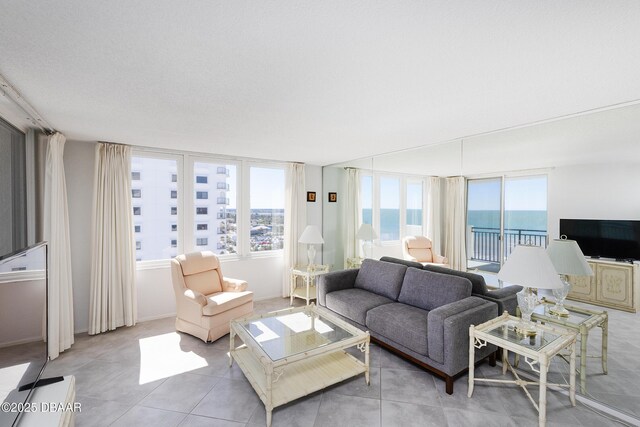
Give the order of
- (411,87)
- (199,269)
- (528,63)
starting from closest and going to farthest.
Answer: (528,63) → (411,87) → (199,269)

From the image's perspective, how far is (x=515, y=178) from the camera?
9.68ft

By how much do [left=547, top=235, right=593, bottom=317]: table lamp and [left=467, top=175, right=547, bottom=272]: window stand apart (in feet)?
0.88

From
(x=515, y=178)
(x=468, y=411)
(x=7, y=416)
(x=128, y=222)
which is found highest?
(x=515, y=178)

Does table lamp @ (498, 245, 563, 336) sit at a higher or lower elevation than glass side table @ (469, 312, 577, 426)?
higher

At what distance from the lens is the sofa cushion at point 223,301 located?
3.21 m

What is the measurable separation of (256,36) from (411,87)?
111cm

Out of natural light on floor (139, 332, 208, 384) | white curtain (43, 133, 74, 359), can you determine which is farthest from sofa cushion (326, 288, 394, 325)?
white curtain (43, 133, 74, 359)

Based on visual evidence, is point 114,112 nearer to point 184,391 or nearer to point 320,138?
point 320,138

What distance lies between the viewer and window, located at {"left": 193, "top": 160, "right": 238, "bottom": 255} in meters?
4.37

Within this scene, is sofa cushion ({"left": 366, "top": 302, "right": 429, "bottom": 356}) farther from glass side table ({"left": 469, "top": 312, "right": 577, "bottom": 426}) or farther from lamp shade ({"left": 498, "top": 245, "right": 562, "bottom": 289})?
lamp shade ({"left": 498, "top": 245, "right": 562, "bottom": 289})

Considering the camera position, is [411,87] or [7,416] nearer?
[7,416]

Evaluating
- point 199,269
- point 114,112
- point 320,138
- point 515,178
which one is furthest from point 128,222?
point 515,178

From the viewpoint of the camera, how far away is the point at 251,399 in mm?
2283

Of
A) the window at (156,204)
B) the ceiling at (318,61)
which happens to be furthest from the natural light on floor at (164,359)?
the ceiling at (318,61)
